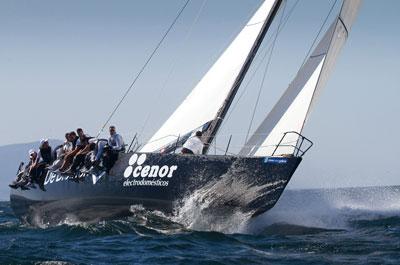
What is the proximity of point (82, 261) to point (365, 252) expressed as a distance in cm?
420

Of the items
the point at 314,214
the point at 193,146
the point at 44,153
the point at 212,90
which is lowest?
the point at 314,214

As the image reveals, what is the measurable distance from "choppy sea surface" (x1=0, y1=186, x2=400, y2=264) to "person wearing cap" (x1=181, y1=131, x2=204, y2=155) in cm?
125

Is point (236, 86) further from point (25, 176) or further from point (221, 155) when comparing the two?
point (25, 176)

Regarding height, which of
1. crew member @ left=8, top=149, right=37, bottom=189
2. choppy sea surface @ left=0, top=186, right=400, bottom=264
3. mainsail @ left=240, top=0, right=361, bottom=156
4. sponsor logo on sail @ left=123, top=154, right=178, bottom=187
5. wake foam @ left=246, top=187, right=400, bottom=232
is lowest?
choppy sea surface @ left=0, top=186, right=400, bottom=264

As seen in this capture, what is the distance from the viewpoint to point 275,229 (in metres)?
13.8

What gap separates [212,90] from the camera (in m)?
15.6

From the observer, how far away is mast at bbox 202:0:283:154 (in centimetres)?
1512

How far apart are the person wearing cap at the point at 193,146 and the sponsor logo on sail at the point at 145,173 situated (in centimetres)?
64

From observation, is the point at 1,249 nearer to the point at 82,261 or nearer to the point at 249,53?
the point at 82,261

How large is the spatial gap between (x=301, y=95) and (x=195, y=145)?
2.37 metres

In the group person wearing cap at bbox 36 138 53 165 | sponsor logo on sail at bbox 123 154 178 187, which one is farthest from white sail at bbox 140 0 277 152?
person wearing cap at bbox 36 138 53 165

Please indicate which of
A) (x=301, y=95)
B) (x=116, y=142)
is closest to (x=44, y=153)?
(x=116, y=142)

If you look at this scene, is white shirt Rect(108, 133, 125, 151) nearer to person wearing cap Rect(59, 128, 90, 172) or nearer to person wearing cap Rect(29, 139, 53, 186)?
person wearing cap Rect(59, 128, 90, 172)

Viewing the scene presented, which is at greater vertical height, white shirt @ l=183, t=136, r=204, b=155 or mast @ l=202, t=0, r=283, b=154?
mast @ l=202, t=0, r=283, b=154
